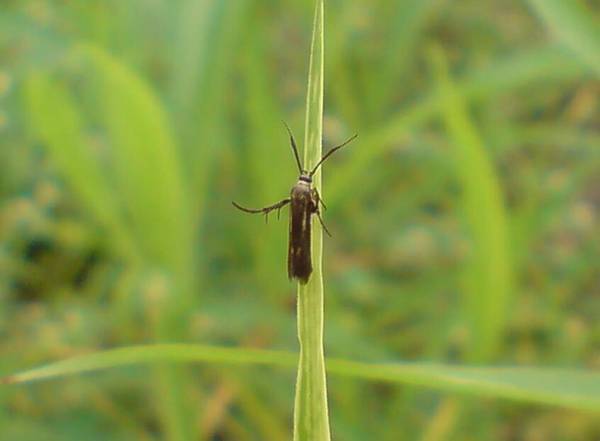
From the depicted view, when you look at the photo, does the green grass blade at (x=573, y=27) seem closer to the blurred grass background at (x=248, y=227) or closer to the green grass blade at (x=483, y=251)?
the blurred grass background at (x=248, y=227)

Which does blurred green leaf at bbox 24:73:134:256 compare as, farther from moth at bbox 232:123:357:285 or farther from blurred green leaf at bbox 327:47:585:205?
moth at bbox 232:123:357:285

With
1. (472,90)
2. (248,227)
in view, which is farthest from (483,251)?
(248,227)

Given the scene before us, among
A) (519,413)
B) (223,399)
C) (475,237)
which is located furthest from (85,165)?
(519,413)

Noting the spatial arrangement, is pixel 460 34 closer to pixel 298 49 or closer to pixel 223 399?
pixel 298 49

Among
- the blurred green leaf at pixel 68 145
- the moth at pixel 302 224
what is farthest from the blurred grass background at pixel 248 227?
the moth at pixel 302 224

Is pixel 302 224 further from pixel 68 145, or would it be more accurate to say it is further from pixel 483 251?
pixel 68 145

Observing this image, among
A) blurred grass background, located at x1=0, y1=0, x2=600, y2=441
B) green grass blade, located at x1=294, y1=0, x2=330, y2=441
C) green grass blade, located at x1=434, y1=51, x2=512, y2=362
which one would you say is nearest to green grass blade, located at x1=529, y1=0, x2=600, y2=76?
blurred grass background, located at x1=0, y1=0, x2=600, y2=441
